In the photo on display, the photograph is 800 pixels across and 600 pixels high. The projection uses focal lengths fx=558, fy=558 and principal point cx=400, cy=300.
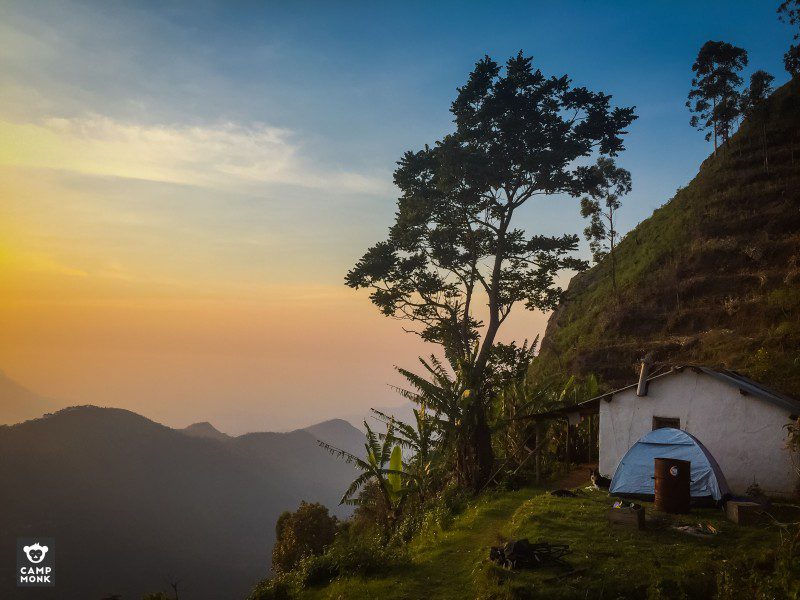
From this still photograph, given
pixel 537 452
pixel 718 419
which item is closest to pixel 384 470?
pixel 537 452

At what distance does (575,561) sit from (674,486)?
5.47m

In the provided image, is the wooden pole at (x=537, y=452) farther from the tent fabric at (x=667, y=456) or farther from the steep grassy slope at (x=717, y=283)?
the steep grassy slope at (x=717, y=283)

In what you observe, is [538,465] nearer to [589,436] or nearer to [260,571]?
[589,436]

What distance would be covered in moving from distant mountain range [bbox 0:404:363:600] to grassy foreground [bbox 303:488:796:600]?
9900 cm

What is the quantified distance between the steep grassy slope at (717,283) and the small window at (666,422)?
15189 mm

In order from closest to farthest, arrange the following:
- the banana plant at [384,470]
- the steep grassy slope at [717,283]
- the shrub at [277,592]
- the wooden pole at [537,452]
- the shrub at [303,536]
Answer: the shrub at [277,592], the banana plant at [384,470], the wooden pole at [537,452], the shrub at [303,536], the steep grassy slope at [717,283]

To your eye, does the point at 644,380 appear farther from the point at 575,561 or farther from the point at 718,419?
the point at 575,561

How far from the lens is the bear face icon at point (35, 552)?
24.8 metres

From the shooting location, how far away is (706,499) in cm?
1708

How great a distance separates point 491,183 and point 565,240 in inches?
202

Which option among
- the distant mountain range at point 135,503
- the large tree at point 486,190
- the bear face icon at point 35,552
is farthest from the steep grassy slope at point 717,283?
the distant mountain range at point 135,503

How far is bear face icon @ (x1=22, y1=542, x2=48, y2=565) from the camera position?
24781 millimetres

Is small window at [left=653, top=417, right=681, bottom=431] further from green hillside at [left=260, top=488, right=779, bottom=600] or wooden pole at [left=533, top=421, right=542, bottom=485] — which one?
wooden pole at [left=533, top=421, right=542, bottom=485]

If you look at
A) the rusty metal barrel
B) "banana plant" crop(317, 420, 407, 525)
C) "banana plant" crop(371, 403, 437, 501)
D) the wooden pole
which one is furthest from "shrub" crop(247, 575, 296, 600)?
the wooden pole
